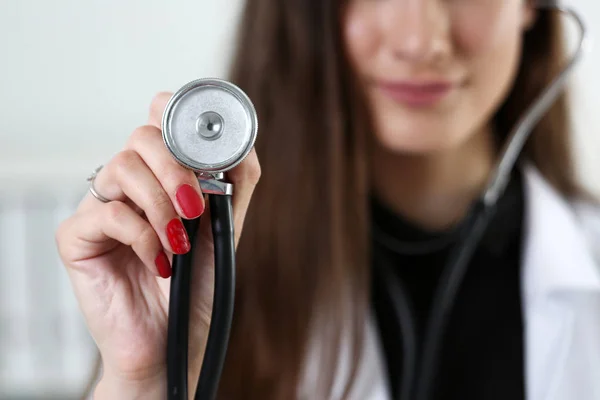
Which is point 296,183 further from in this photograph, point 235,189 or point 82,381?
point 82,381

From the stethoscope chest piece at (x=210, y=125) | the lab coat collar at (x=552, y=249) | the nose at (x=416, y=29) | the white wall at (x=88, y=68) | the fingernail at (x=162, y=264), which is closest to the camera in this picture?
the stethoscope chest piece at (x=210, y=125)

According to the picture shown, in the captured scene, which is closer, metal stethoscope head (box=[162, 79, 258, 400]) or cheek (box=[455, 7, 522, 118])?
metal stethoscope head (box=[162, 79, 258, 400])

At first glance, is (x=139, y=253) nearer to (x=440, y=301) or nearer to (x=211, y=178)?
(x=211, y=178)

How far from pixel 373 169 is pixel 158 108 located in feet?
1.83

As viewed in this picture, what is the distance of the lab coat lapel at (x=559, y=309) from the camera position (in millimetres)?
832

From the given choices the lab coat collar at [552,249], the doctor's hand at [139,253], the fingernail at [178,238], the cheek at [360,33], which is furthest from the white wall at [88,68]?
the fingernail at [178,238]

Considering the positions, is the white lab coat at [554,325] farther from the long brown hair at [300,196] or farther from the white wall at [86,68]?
the white wall at [86,68]

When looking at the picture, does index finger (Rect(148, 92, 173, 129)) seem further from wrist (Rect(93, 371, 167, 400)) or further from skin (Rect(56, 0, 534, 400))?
wrist (Rect(93, 371, 167, 400))

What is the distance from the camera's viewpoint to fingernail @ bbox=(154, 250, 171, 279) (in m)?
0.48

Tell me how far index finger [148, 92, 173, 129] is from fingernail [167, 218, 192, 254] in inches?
3.7

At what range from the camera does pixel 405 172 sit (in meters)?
1.04

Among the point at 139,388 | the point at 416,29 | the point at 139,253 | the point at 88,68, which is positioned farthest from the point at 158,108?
the point at 88,68

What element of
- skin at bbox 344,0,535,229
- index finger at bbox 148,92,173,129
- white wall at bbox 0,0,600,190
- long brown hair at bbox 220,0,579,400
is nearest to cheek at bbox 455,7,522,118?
skin at bbox 344,0,535,229

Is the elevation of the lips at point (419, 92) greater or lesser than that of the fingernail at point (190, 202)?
greater
